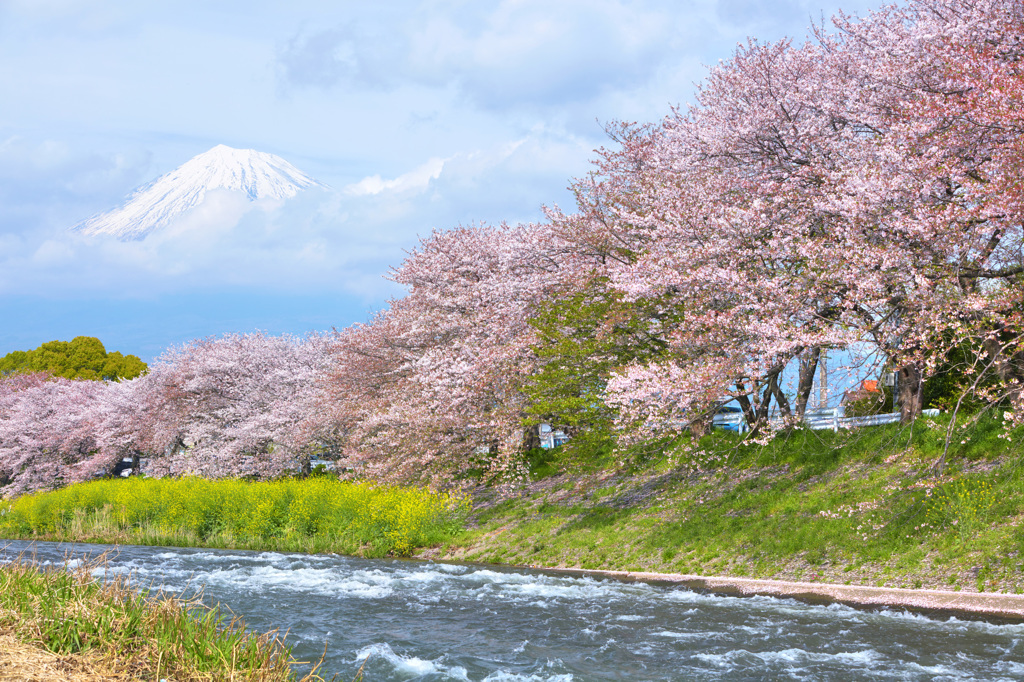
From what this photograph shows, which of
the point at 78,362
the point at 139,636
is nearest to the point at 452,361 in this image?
the point at 139,636

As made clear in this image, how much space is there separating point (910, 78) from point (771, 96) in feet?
13.8

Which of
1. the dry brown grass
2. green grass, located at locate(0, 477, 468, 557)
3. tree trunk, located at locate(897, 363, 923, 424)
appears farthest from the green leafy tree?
the dry brown grass

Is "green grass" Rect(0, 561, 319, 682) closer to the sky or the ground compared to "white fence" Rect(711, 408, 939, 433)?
closer to the ground

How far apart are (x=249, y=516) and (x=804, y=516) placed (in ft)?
73.7

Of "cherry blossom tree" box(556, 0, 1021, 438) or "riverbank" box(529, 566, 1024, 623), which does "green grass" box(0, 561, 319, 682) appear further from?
"cherry blossom tree" box(556, 0, 1021, 438)

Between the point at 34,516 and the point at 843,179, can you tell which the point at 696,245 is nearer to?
the point at 843,179

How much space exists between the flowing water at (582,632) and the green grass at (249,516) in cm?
649

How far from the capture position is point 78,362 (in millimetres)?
94125

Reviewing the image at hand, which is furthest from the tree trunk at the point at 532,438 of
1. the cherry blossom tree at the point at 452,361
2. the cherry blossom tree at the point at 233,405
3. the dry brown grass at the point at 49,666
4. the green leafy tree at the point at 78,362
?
the green leafy tree at the point at 78,362

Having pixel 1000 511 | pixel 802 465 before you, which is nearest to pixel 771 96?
pixel 802 465

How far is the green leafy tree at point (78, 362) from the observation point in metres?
92.3

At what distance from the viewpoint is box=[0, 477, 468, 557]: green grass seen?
29.8 m

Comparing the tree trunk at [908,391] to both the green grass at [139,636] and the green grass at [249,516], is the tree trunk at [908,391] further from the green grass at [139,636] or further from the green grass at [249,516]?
the green grass at [139,636]

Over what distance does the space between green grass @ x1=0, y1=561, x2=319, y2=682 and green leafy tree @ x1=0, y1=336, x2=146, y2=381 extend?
8952 cm
